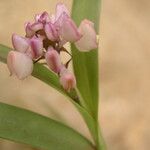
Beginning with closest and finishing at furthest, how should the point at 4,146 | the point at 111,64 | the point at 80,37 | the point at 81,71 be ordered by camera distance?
the point at 80,37
the point at 81,71
the point at 4,146
the point at 111,64

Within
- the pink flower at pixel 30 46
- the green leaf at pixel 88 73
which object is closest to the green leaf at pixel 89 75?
the green leaf at pixel 88 73

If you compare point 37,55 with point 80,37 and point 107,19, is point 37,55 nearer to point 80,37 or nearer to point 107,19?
point 80,37

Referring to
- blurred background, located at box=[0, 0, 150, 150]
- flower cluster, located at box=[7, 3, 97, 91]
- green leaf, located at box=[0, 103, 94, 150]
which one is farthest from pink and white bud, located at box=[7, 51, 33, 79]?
blurred background, located at box=[0, 0, 150, 150]

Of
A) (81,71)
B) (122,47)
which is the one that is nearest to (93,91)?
(81,71)

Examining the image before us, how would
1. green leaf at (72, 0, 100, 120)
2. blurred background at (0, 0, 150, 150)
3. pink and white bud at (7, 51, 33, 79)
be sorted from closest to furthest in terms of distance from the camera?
pink and white bud at (7, 51, 33, 79)
green leaf at (72, 0, 100, 120)
blurred background at (0, 0, 150, 150)

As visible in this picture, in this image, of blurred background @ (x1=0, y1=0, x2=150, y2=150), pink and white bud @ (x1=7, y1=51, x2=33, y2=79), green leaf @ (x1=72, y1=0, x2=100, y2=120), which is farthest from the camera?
blurred background @ (x1=0, y1=0, x2=150, y2=150)

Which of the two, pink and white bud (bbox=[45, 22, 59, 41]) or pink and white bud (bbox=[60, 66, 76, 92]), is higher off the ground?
pink and white bud (bbox=[45, 22, 59, 41])

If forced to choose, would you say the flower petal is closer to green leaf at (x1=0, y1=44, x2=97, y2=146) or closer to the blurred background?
green leaf at (x1=0, y1=44, x2=97, y2=146)
